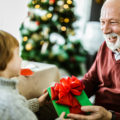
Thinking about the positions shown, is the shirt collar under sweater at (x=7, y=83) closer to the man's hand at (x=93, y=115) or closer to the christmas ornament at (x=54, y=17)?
the man's hand at (x=93, y=115)

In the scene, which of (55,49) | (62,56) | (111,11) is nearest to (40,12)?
(55,49)

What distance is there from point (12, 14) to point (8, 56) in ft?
9.19

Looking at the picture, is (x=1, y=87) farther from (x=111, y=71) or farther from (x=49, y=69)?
(x=49, y=69)

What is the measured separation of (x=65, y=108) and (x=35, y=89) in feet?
1.68

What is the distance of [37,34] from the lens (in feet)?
11.1

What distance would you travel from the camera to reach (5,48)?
90cm

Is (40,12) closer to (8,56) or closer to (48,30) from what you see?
(48,30)

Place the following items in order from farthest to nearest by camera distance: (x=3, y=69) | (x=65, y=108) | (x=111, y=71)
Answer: (x=111, y=71), (x=65, y=108), (x=3, y=69)

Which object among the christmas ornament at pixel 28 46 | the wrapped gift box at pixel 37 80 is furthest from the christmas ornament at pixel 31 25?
the wrapped gift box at pixel 37 80

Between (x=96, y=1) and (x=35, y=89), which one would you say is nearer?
(x=35, y=89)

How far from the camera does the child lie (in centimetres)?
83

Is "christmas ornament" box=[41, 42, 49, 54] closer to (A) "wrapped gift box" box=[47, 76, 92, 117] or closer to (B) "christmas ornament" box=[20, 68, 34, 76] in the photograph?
(B) "christmas ornament" box=[20, 68, 34, 76]

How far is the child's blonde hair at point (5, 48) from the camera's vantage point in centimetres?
90

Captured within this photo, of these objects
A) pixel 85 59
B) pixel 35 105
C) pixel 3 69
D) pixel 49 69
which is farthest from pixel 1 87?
pixel 85 59
